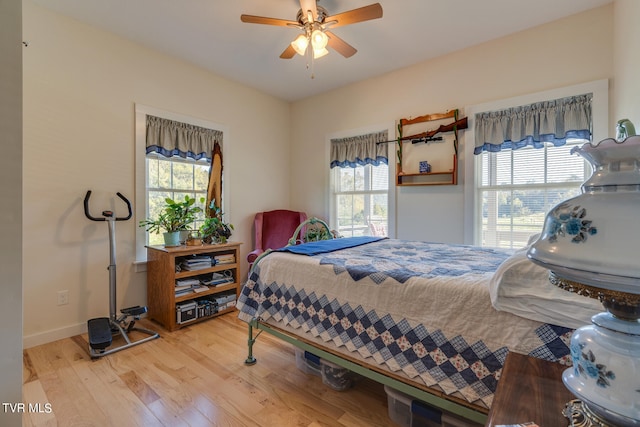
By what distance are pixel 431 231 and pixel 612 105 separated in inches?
72.4

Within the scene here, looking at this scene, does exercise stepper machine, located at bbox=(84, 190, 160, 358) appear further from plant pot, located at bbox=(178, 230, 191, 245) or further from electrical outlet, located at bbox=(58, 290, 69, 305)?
plant pot, located at bbox=(178, 230, 191, 245)

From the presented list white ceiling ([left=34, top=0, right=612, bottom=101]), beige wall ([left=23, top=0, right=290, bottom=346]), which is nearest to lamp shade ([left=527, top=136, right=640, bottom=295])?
white ceiling ([left=34, top=0, right=612, bottom=101])

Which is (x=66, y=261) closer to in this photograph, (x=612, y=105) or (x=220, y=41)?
(x=220, y=41)

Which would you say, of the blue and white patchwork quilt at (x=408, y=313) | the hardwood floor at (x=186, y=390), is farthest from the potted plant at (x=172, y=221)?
the blue and white patchwork quilt at (x=408, y=313)

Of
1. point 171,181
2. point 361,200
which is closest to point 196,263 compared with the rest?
point 171,181

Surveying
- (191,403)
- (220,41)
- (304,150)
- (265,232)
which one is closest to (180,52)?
(220,41)

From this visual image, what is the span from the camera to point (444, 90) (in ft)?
10.6

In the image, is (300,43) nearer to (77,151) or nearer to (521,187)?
(77,151)

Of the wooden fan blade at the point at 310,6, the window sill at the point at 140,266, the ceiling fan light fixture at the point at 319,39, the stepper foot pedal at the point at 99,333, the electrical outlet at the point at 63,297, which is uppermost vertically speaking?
the wooden fan blade at the point at 310,6

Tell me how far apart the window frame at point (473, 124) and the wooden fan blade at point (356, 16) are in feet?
5.26

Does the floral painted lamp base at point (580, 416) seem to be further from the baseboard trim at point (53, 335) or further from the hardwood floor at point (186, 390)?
the baseboard trim at point (53, 335)

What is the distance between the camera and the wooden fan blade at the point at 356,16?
6.56 ft

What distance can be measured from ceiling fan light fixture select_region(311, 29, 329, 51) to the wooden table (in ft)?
7.81

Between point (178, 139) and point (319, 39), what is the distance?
6.44ft
